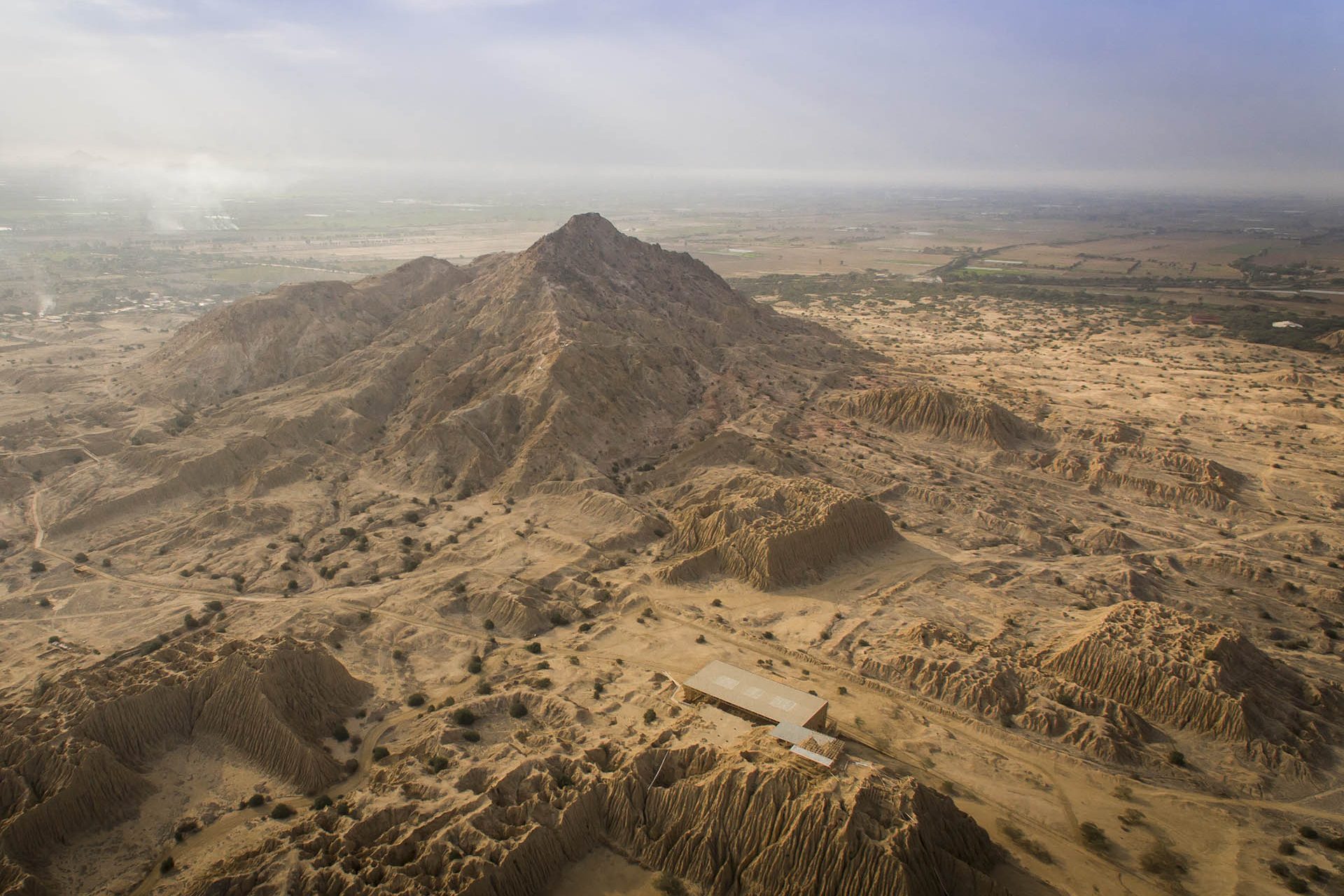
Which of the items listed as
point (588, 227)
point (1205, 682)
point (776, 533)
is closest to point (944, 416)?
point (776, 533)

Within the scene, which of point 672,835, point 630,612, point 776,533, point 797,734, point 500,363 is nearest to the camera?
point 672,835

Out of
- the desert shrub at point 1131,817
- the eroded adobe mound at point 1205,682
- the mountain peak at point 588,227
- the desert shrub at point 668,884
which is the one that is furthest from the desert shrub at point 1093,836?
the mountain peak at point 588,227

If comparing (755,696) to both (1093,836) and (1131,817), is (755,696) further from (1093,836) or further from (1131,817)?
(1131,817)

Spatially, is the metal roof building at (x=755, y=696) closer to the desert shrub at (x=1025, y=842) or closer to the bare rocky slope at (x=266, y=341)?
the desert shrub at (x=1025, y=842)

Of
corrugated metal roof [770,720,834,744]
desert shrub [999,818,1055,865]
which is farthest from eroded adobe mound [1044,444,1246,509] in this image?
corrugated metal roof [770,720,834,744]

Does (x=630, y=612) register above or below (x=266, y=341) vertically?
below
